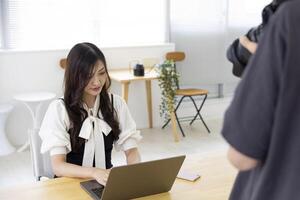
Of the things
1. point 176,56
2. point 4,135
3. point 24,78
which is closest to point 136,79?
point 176,56

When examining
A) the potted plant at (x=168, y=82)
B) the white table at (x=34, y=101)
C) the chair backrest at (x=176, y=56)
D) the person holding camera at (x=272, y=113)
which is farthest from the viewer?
the chair backrest at (x=176, y=56)

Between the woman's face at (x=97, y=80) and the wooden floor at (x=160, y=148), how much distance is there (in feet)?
5.77

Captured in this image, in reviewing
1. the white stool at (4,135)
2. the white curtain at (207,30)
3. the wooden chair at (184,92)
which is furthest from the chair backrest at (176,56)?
the white stool at (4,135)

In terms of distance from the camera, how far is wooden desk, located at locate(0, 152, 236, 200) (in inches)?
61.9

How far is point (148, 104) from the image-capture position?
16.5 ft

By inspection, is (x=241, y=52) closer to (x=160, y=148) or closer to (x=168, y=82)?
(x=160, y=148)

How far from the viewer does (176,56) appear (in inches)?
202

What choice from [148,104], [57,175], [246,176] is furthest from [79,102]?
[148,104]

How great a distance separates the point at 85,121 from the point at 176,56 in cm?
326

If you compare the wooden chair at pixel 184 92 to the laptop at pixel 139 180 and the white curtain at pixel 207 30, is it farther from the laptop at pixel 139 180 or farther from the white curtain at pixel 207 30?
the laptop at pixel 139 180

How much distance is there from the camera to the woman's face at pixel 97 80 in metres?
1.97

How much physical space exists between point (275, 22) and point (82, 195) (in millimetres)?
1042

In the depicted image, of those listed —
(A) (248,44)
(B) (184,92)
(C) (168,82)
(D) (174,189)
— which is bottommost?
(B) (184,92)

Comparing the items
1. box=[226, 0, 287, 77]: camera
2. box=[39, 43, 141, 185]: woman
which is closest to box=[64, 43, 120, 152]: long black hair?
box=[39, 43, 141, 185]: woman
